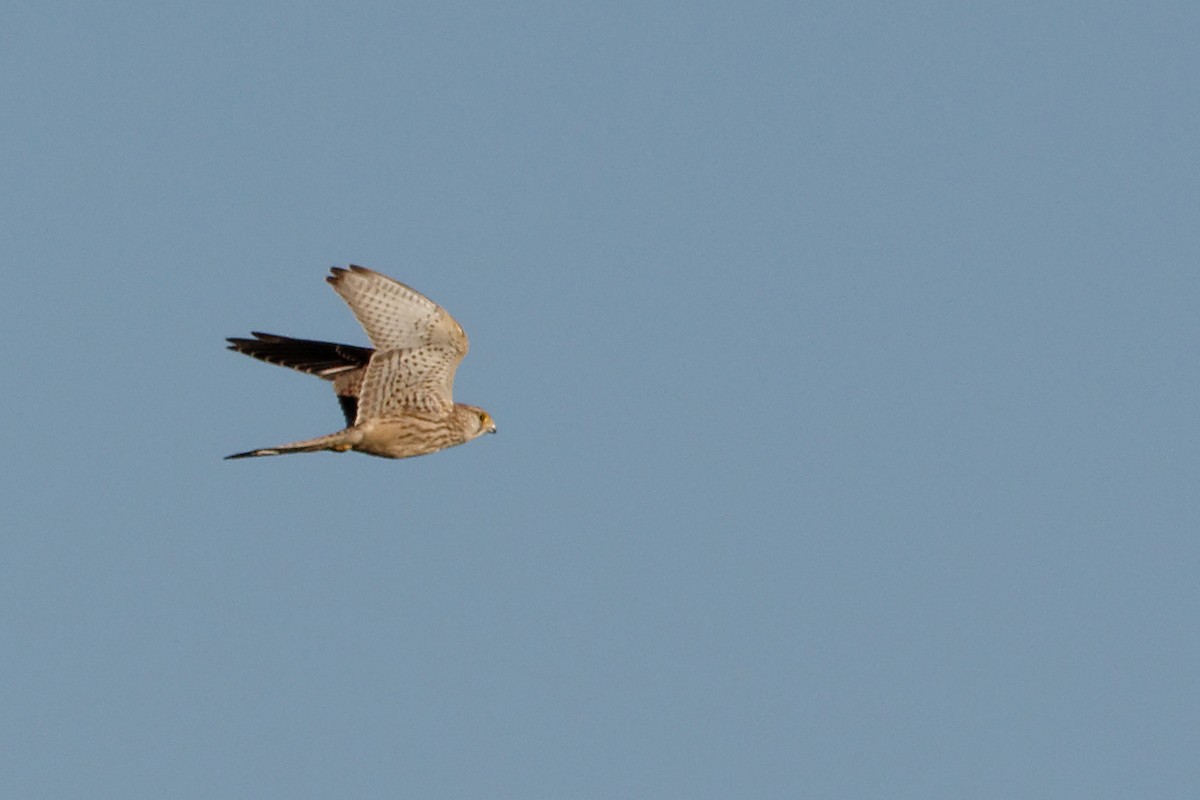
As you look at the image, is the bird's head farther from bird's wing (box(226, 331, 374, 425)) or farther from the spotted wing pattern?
bird's wing (box(226, 331, 374, 425))

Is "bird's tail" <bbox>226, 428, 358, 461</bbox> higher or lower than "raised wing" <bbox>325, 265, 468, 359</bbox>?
lower

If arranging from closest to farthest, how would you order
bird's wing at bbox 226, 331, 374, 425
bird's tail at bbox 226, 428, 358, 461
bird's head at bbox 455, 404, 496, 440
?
1. bird's tail at bbox 226, 428, 358, 461
2. bird's head at bbox 455, 404, 496, 440
3. bird's wing at bbox 226, 331, 374, 425

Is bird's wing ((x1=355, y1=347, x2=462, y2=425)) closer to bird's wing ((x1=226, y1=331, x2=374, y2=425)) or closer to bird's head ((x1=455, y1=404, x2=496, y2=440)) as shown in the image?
bird's head ((x1=455, y1=404, x2=496, y2=440))

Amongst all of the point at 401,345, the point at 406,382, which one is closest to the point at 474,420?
the point at 406,382

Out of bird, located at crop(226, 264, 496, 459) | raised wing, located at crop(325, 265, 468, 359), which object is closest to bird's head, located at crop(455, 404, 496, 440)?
bird, located at crop(226, 264, 496, 459)

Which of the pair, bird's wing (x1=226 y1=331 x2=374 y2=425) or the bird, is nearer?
the bird

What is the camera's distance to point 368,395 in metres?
14.9

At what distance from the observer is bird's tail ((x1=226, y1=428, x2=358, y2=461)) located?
1366 cm

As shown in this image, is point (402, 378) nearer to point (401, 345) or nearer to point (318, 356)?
point (401, 345)

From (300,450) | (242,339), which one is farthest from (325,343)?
(300,450)

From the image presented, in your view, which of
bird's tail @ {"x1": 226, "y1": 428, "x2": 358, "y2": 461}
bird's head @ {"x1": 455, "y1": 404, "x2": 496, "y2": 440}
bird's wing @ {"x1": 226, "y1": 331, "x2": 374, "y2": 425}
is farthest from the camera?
bird's wing @ {"x1": 226, "y1": 331, "x2": 374, "y2": 425}

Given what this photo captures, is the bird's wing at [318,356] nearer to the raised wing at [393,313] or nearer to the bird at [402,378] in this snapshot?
the bird at [402,378]

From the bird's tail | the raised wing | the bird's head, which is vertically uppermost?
the raised wing

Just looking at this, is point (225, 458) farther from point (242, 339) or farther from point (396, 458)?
point (242, 339)
